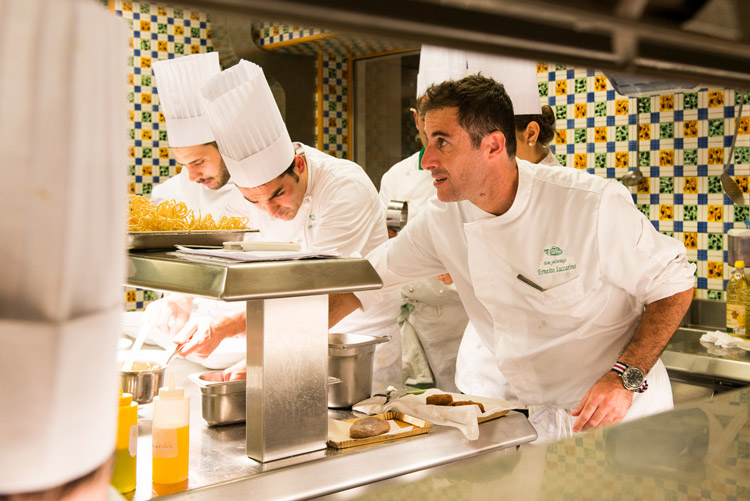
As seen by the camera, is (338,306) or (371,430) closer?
(371,430)

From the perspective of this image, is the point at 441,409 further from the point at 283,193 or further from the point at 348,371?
the point at 283,193

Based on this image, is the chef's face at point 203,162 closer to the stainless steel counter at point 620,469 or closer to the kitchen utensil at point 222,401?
the kitchen utensil at point 222,401

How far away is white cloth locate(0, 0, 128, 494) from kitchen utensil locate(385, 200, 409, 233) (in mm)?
3021

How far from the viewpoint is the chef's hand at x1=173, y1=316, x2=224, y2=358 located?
2.05 meters

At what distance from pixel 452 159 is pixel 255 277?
0.95 metres

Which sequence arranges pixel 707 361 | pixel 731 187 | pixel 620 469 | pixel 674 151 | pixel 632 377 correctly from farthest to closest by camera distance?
pixel 674 151
pixel 731 187
pixel 707 361
pixel 632 377
pixel 620 469

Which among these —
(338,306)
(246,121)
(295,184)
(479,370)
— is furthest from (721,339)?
(246,121)

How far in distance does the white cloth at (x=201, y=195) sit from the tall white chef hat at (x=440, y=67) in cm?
132

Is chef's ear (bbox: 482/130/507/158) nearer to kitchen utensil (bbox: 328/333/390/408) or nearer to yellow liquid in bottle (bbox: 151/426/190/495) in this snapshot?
kitchen utensil (bbox: 328/333/390/408)

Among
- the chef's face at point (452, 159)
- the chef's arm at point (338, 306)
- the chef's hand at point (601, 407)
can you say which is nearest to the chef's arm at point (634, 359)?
the chef's hand at point (601, 407)

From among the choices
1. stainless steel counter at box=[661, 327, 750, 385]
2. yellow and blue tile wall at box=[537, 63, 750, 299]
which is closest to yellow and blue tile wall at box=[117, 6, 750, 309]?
yellow and blue tile wall at box=[537, 63, 750, 299]

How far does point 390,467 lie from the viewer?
149 centimetres

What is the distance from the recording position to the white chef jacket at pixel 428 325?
366 centimetres

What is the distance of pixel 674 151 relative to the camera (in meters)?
3.50
